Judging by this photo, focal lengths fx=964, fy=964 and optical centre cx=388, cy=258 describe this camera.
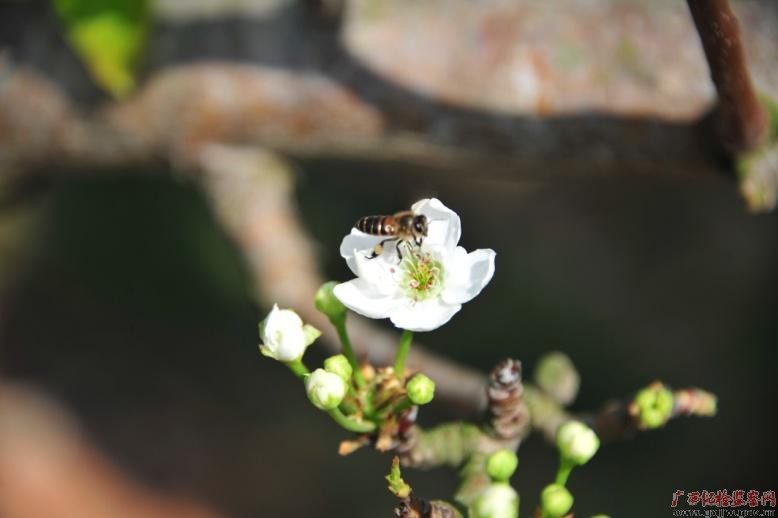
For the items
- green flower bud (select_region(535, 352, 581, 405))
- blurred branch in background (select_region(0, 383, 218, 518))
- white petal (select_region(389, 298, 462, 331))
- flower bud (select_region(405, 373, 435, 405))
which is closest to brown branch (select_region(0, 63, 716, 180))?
green flower bud (select_region(535, 352, 581, 405))

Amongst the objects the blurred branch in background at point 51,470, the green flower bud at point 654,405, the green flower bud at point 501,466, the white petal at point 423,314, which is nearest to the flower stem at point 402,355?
the white petal at point 423,314

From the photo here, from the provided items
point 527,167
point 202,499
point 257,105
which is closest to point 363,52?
point 257,105

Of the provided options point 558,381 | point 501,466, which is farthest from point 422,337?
point 501,466

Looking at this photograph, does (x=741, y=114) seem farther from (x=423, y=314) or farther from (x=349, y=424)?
(x=349, y=424)

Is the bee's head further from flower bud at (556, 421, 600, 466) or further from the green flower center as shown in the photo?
flower bud at (556, 421, 600, 466)

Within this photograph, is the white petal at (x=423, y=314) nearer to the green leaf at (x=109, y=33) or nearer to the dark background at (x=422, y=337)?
the green leaf at (x=109, y=33)
